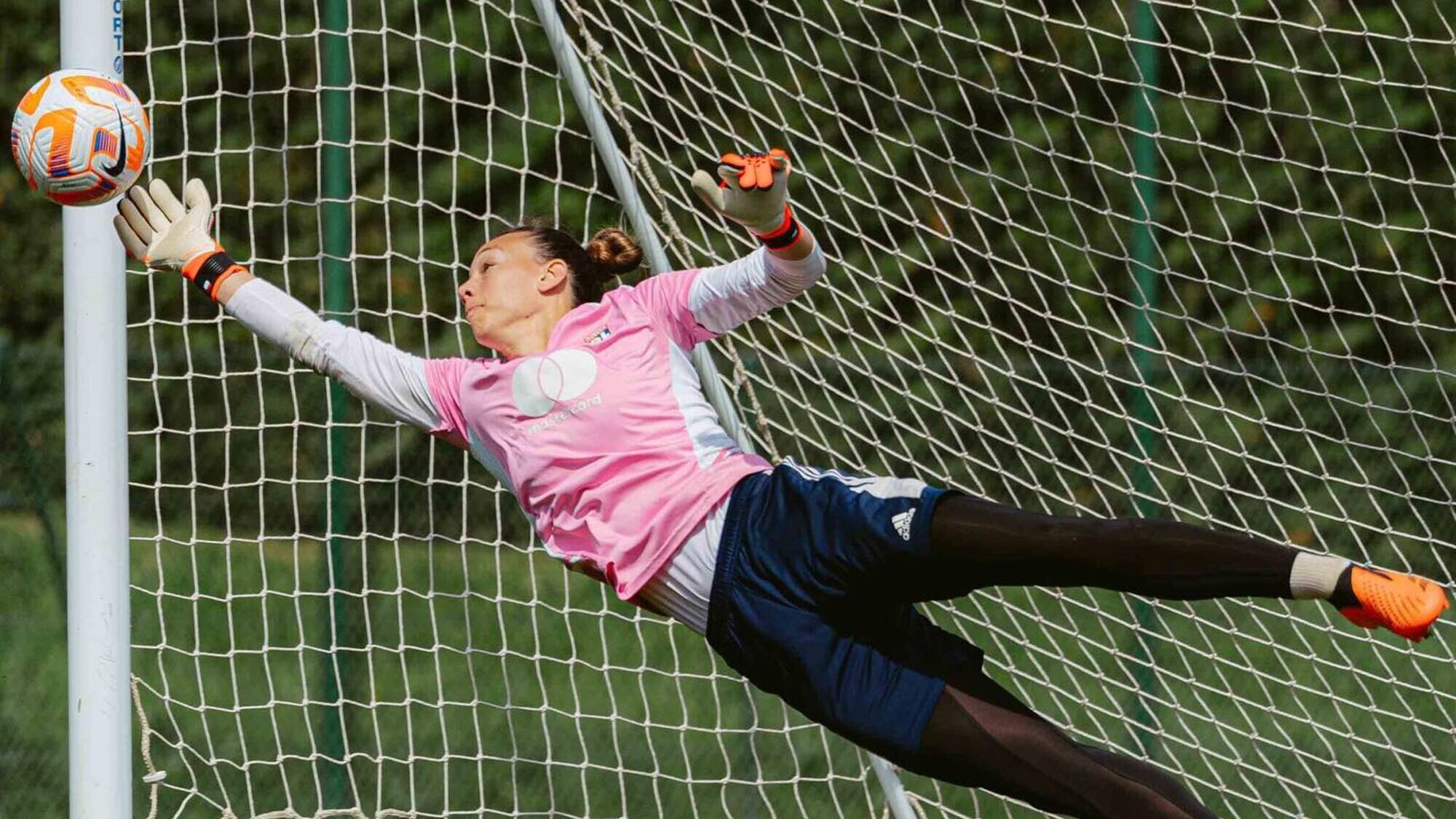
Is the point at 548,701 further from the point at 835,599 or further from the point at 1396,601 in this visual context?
the point at 1396,601

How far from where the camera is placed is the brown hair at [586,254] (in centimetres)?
401

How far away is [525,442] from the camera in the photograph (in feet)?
12.1

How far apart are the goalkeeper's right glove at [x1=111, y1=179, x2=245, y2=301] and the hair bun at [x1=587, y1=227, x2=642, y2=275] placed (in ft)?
2.45

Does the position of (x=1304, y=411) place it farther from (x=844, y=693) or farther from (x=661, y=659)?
(x=844, y=693)

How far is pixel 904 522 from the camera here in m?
3.34

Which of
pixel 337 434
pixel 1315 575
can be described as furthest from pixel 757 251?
pixel 337 434

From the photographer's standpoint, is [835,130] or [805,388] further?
[835,130]

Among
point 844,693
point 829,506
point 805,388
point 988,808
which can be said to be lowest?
point 988,808

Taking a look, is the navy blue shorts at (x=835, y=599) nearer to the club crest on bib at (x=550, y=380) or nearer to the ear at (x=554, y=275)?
the club crest on bib at (x=550, y=380)

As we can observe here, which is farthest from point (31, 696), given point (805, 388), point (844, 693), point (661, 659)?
point (844, 693)

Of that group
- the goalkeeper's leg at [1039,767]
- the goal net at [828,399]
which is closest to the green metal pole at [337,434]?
the goal net at [828,399]

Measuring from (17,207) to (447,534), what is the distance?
3151 mm

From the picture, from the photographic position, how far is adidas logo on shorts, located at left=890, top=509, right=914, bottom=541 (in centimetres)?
333

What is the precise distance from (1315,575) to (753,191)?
3.87 feet
